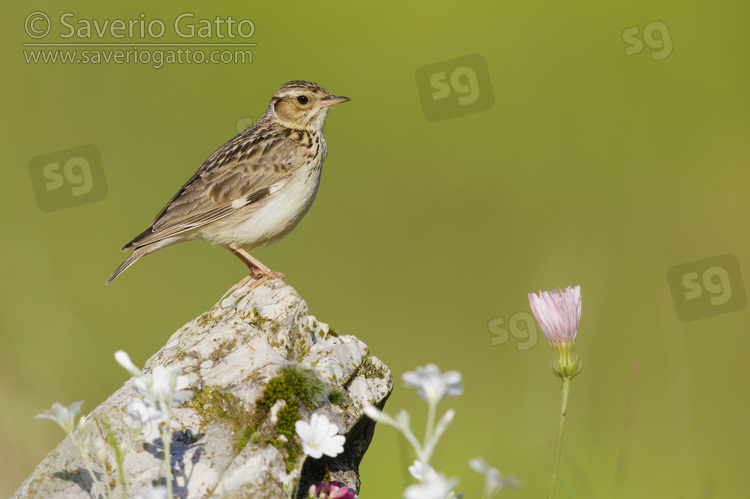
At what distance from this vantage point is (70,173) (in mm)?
11664

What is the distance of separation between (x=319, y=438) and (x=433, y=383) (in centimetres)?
81

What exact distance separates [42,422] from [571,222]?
8.64 metres

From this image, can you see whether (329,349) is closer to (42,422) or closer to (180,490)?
(180,490)

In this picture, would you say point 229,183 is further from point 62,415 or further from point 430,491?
point 430,491

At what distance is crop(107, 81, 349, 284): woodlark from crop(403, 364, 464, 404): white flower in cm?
400

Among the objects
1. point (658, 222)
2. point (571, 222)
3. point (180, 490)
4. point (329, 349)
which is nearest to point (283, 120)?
point (329, 349)

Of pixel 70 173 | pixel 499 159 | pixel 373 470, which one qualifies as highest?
pixel 70 173

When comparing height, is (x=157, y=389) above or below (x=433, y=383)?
above

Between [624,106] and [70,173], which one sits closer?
[70,173]

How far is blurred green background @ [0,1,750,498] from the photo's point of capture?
951cm

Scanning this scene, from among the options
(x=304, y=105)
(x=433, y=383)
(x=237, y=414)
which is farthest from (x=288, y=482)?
(x=304, y=105)

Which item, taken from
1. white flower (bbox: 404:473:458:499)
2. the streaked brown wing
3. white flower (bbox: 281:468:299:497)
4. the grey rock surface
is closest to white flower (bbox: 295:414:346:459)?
white flower (bbox: 281:468:299:497)

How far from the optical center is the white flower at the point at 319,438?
315 cm

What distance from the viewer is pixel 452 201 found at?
46.8 ft
